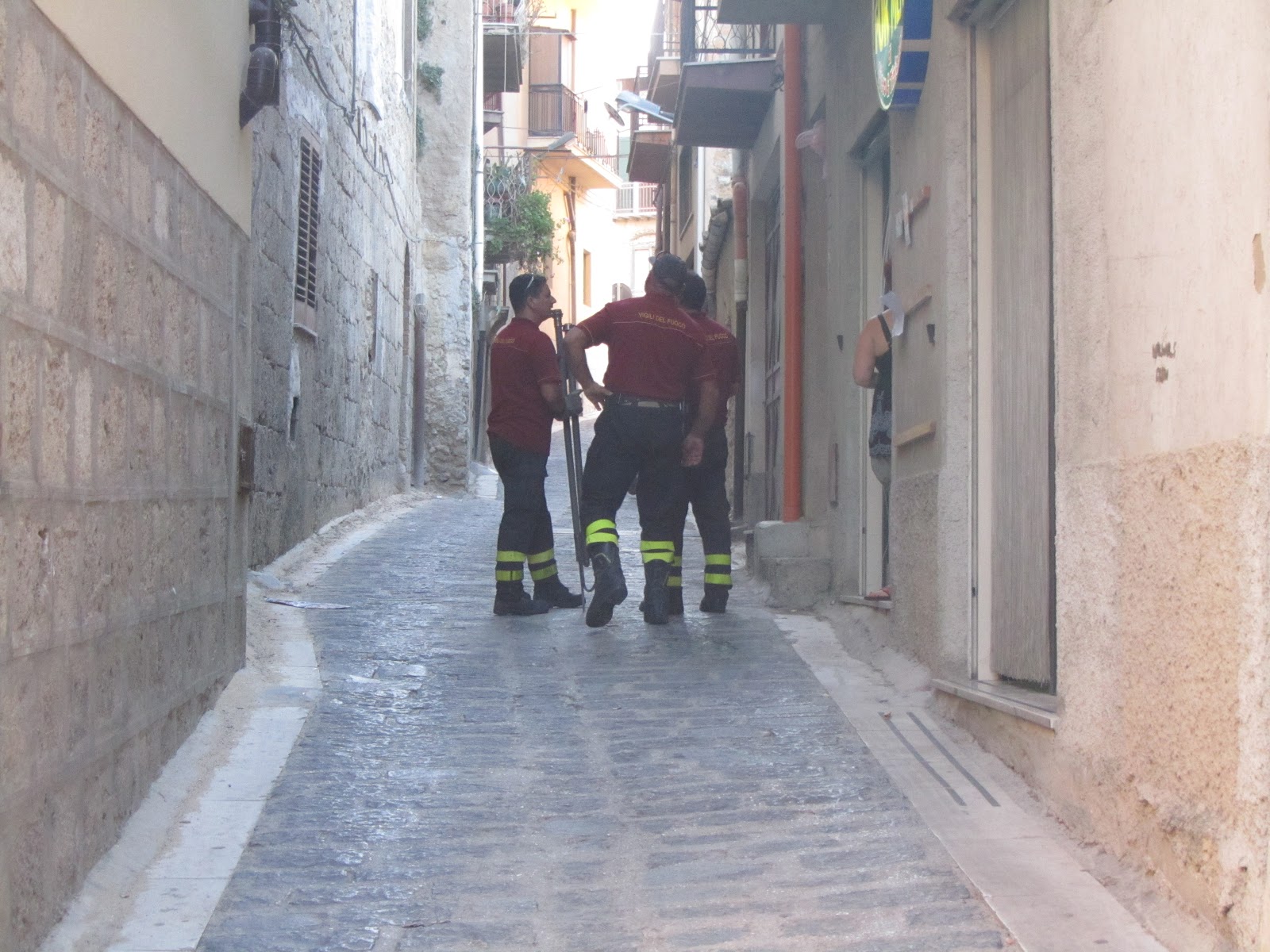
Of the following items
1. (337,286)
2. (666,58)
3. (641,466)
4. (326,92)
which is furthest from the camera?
(666,58)

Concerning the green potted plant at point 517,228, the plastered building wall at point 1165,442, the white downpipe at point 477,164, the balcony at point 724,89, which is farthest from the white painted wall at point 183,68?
the green potted plant at point 517,228

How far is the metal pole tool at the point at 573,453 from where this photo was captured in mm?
7660

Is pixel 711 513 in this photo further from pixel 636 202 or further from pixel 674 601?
pixel 636 202

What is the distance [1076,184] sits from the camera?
3871 millimetres

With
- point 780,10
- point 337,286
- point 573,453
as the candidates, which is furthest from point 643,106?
point 573,453

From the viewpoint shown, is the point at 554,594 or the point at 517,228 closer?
the point at 554,594

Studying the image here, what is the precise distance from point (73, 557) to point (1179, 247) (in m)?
2.56

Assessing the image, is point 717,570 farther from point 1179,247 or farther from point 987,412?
point 1179,247

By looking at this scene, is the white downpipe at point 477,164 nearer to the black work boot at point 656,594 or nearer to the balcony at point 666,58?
the balcony at point 666,58

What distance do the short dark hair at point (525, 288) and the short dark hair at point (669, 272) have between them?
0.66 m

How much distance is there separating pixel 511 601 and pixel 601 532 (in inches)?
30.1

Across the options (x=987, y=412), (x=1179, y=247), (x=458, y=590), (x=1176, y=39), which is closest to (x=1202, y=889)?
(x=1179, y=247)

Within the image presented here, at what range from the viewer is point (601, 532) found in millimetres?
6887

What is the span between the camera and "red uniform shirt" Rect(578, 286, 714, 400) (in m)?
7.11
